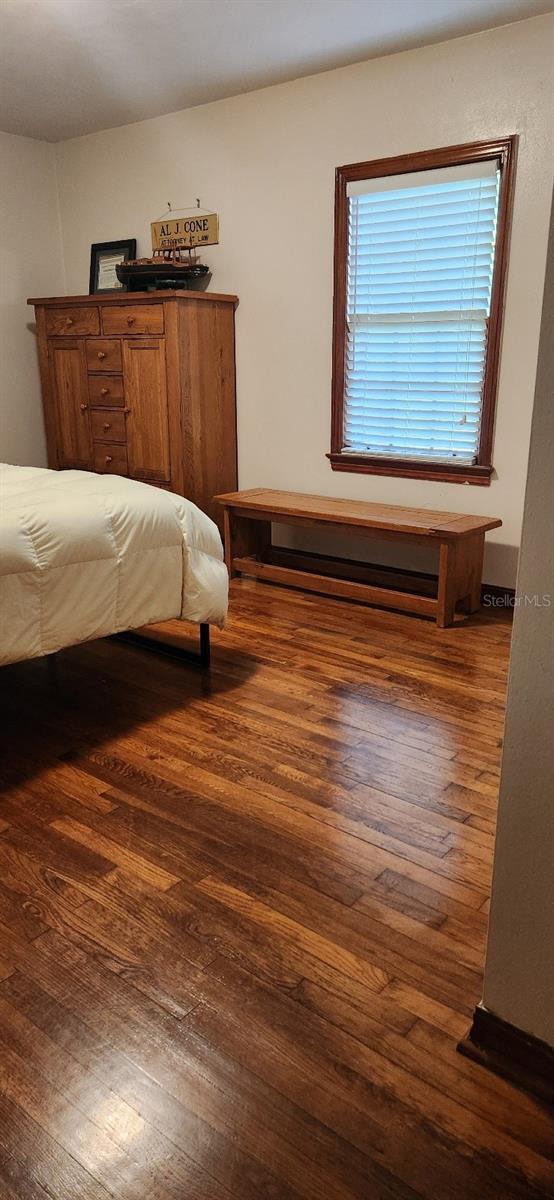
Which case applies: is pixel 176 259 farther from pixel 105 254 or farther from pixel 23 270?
pixel 23 270

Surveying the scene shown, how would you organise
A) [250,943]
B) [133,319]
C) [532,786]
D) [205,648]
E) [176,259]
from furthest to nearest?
[176,259] → [133,319] → [205,648] → [250,943] → [532,786]

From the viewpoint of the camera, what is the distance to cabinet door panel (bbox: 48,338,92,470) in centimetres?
470

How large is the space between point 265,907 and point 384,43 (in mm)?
3535

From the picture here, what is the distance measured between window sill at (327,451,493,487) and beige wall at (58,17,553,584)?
4 cm

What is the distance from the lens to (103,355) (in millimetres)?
4512

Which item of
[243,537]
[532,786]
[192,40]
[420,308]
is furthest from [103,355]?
[532,786]

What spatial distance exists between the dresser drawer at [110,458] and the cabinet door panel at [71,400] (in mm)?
84

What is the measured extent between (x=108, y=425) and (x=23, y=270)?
1398 millimetres

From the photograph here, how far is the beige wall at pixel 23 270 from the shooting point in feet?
16.4

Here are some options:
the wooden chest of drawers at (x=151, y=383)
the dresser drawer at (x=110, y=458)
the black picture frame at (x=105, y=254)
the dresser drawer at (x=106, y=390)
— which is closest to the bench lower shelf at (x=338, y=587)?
the wooden chest of drawers at (x=151, y=383)

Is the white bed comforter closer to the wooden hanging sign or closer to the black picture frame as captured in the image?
the wooden hanging sign

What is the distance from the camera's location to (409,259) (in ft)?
12.2

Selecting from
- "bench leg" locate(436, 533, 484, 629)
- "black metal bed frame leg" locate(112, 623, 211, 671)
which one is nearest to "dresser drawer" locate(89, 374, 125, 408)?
"black metal bed frame leg" locate(112, 623, 211, 671)

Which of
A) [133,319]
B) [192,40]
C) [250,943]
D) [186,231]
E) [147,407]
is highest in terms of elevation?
[192,40]
